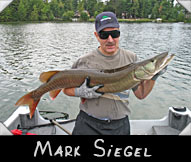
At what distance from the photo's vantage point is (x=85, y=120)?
9.00 ft

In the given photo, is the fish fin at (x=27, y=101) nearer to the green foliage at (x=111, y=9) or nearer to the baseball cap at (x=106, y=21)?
the baseball cap at (x=106, y=21)

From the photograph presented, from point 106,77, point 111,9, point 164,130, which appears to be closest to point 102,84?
point 106,77

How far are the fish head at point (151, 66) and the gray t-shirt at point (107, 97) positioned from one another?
40 cm

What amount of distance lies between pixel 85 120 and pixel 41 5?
3833 inches

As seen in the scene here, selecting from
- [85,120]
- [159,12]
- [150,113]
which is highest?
[159,12]

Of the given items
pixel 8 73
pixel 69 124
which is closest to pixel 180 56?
pixel 8 73

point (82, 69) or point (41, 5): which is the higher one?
point (41, 5)

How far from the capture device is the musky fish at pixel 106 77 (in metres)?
2.23

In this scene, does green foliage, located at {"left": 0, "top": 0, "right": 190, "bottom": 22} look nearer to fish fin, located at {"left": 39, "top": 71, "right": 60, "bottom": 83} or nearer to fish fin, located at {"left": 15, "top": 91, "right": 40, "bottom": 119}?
fish fin, located at {"left": 39, "top": 71, "right": 60, "bottom": 83}

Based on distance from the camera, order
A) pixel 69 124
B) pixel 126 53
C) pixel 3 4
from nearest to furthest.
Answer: pixel 3 4
pixel 126 53
pixel 69 124

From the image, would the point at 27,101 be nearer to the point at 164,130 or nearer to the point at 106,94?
the point at 106,94

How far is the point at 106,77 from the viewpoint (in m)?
2.50

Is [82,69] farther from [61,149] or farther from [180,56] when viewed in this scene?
[180,56]

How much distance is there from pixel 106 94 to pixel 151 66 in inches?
26.9
